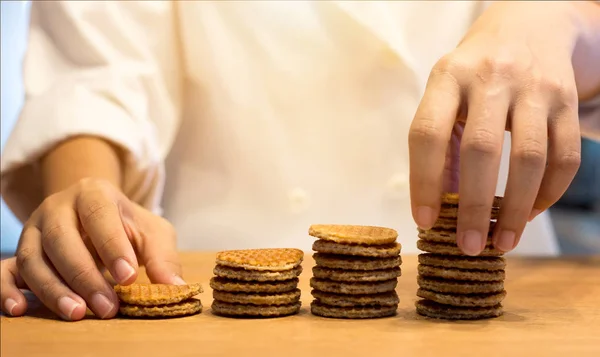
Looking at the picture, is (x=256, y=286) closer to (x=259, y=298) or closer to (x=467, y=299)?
(x=259, y=298)

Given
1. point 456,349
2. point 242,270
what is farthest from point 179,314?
point 456,349

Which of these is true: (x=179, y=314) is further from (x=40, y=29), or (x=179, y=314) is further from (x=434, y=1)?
(x=434, y=1)

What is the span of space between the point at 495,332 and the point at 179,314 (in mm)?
493

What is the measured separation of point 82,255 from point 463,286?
63cm

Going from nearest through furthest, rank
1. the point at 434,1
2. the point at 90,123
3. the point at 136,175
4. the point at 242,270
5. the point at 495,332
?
the point at 495,332, the point at 242,270, the point at 90,123, the point at 136,175, the point at 434,1

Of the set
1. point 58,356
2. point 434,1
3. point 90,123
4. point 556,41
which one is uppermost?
point 434,1

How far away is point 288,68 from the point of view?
2.30 metres

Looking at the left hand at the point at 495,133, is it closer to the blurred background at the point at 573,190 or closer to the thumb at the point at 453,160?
the thumb at the point at 453,160

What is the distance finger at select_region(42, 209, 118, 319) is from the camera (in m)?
1.23

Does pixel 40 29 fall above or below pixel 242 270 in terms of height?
above

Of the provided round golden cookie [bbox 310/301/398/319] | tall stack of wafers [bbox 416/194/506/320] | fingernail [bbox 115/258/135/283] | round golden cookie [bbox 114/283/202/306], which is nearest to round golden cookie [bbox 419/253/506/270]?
tall stack of wafers [bbox 416/194/506/320]

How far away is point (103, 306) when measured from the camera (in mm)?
1222

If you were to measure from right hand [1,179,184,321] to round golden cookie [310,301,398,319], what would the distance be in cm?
31

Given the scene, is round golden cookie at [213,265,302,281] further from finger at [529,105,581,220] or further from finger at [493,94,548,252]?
finger at [529,105,581,220]
